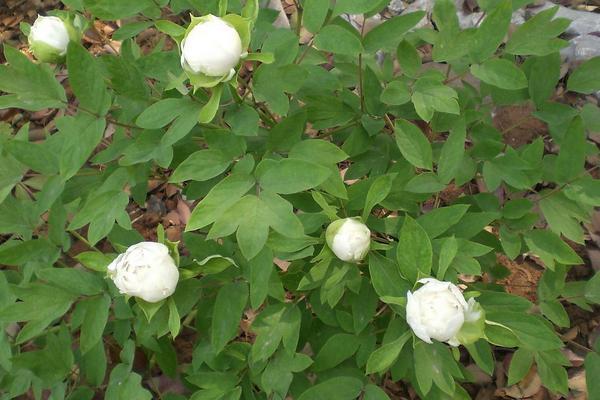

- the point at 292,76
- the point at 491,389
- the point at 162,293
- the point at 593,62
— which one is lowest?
the point at 491,389

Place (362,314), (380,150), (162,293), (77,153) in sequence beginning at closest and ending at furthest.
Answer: (162,293), (77,153), (362,314), (380,150)

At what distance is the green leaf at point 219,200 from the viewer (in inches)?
37.8

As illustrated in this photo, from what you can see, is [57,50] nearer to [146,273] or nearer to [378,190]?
[146,273]

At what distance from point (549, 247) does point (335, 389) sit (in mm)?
516

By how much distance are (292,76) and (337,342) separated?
54cm

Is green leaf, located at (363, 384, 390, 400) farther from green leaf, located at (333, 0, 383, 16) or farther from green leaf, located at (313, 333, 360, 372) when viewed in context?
green leaf, located at (333, 0, 383, 16)

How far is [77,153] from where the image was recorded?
1063 millimetres

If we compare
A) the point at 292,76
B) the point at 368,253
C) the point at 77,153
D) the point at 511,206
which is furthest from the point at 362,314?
the point at 77,153

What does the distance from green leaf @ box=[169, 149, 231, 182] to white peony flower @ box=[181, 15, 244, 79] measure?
191 millimetres

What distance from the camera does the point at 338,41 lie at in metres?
1.12

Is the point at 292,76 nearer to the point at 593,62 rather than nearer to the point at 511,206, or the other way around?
the point at 511,206

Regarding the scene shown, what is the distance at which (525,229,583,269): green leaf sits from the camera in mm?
1215

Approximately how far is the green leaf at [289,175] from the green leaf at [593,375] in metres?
0.78

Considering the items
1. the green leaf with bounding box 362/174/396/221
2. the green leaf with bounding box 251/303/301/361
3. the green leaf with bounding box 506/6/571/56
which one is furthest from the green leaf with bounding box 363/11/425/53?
the green leaf with bounding box 251/303/301/361
